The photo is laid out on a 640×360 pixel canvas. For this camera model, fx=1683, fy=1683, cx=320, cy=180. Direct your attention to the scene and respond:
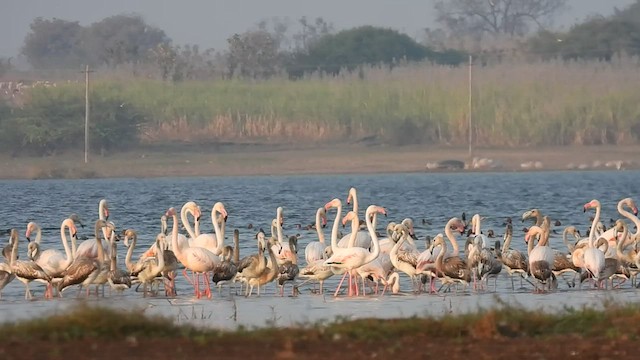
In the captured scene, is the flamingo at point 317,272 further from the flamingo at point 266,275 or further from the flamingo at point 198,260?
the flamingo at point 198,260

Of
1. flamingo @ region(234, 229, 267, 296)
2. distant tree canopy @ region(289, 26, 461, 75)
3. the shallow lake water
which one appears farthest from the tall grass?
flamingo @ region(234, 229, 267, 296)

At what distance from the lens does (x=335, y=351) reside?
508 inches

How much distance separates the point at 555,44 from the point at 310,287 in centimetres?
7064

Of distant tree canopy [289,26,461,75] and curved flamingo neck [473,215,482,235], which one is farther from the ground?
distant tree canopy [289,26,461,75]

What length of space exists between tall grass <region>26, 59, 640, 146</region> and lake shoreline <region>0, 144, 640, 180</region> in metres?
1.81

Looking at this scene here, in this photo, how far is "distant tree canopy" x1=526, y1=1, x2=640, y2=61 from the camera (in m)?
89.8

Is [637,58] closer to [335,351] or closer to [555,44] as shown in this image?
[555,44]

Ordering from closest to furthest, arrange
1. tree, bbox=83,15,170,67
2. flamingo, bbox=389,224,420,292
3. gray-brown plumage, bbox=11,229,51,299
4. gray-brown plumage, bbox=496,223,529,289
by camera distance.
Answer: gray-brown plumage, bbox=11,229,51,299 → flamingo, bbox=389,224,420,292 → gray-brown plumage, bbox=496,223,529,289 → tree, bbox=83,15,170,67

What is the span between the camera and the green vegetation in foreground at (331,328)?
13609 mm

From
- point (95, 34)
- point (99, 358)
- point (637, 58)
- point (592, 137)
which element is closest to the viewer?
point (99, 358)

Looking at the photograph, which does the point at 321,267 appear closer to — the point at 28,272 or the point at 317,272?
the point at 317,272

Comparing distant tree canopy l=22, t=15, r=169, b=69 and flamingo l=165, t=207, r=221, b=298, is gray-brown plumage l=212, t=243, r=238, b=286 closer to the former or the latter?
flamingo l=165, t=207, r=221, b=298

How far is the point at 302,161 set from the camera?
7388 cm

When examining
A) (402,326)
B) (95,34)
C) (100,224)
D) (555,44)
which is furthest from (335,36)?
(402,326)
